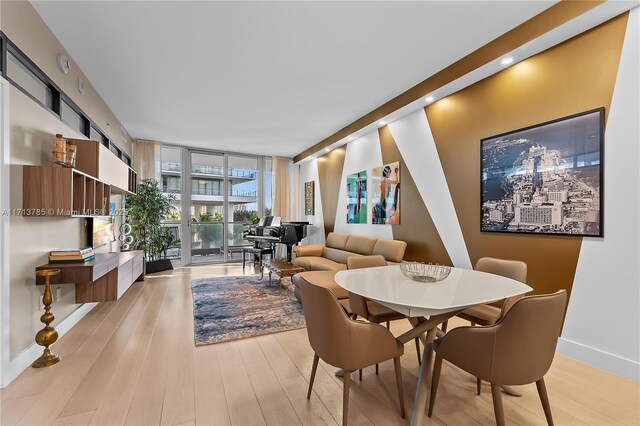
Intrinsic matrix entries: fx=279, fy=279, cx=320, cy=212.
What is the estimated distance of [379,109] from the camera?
4.61 meters

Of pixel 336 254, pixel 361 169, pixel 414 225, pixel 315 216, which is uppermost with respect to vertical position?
pixel 361 169

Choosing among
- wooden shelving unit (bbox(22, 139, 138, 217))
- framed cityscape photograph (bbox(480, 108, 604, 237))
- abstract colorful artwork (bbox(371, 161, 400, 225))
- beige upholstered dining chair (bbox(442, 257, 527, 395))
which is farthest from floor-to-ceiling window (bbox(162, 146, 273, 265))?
beige upholstered dining chair (bbox(442, 257, 527, 395))

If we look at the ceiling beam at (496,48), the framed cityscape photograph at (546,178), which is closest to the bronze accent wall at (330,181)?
the ceiling beam at (496,48)

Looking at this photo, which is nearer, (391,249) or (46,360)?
(46,360)

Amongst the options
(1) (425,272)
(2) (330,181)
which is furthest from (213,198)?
(1) (425,272)

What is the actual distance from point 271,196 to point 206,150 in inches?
85.1

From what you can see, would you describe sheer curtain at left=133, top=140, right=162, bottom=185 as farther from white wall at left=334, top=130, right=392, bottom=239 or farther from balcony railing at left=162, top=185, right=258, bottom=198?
white wall at left=334, top=130, right=392, bottom=239

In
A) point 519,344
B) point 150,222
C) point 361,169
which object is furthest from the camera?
point 150,222

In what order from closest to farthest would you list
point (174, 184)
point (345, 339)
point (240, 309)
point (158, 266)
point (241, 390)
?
point (345, 339)
point (241, 390)
point (240, 309)
point (158, 266)
point (174, 184)

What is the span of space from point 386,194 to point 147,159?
18.5ft

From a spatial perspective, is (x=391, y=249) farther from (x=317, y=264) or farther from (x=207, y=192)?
(x=207, y=192)

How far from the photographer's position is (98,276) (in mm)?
2775

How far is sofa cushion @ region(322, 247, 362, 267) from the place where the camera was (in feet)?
17.2

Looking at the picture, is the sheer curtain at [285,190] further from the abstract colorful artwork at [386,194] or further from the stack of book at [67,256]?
the stack of book at [67,256]
